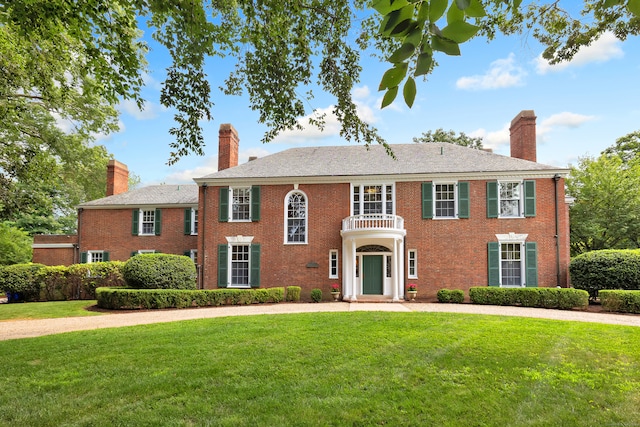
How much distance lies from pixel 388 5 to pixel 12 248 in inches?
1287

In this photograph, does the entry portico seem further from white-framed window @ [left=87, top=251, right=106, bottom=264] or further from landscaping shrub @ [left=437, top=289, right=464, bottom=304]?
Result: white-framed window @ [left=87, top=251, right=106, bottom=264]

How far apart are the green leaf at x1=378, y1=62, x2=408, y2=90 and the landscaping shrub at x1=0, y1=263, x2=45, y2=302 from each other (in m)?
22.5

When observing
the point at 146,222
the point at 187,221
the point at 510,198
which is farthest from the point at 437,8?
the point at 146,222

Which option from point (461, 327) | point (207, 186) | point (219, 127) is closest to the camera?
point (461, 327)

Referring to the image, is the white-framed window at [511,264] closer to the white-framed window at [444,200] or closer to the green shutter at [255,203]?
the white-framed window at [444,200]

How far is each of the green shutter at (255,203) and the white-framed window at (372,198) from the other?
4.51 meters

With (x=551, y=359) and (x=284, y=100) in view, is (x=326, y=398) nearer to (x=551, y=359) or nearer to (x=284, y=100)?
(x=551, y=359)

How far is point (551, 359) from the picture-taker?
693 centimetres

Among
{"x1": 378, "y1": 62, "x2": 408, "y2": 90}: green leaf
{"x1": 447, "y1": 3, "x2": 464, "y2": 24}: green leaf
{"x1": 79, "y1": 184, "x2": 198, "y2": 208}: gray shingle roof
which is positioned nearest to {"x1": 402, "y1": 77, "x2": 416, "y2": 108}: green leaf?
{"x1": 378, "y1": 62, "x2": 408, "y2": 90}: green leaf

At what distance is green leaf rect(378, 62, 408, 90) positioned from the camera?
6.27ft

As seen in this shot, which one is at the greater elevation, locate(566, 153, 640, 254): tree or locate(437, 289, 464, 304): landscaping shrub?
locate(566, 153, 640, 254): tree

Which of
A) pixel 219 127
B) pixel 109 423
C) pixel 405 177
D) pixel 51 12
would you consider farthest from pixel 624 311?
pixel 219 127

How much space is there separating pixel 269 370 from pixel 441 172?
47.3 ft

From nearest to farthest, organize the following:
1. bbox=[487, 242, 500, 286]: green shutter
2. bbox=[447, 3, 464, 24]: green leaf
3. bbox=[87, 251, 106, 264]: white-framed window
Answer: bbox=[447, 3, 464, 24]: green leaf
bbox=[487, 242, 500, 286]: green shutter
bbox=[87, 251, 106, 264]: white-framed window
